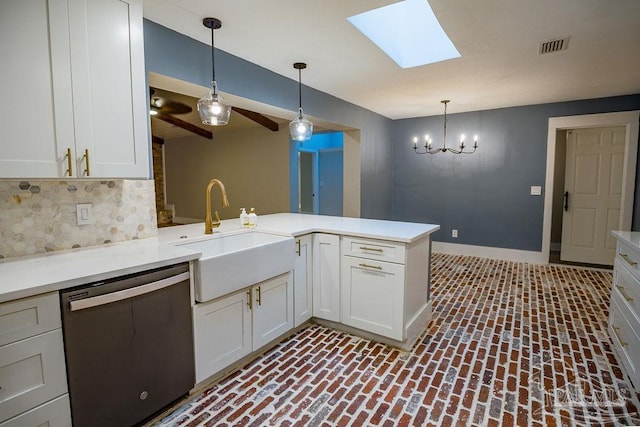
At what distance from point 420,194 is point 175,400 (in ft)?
15.8

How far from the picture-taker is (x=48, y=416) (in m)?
1.30

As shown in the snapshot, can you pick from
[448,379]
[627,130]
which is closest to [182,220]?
[448,379]

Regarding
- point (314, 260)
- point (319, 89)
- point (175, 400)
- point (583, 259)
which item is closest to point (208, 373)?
point (175, 400)

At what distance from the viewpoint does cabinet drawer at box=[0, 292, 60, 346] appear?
1.17 meters

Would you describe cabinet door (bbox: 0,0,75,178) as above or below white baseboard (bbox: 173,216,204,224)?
above

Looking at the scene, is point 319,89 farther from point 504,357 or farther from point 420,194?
point 504,357

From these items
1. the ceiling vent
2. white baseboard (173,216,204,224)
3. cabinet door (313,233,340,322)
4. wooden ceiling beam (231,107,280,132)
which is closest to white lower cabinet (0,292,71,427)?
cabinet door (313,233,340,322)

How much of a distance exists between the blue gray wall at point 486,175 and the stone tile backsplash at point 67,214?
4.49m

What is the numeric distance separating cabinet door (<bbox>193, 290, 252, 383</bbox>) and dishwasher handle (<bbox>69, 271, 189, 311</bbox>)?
0.76ft

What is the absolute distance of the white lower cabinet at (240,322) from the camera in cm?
189

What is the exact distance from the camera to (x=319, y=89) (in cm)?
378

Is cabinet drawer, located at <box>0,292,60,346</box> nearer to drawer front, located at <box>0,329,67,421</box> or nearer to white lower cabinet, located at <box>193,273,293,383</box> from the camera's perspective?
drawer front, located at <box>0,329,67,421</box>

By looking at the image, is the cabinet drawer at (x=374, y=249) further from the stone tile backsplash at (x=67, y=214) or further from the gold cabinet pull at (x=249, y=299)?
the stone tile backsplash at (x=67, y=214)

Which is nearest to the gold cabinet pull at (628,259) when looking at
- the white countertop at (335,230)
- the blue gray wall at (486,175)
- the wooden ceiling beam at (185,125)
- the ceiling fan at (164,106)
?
the white countertop at (335,230)
